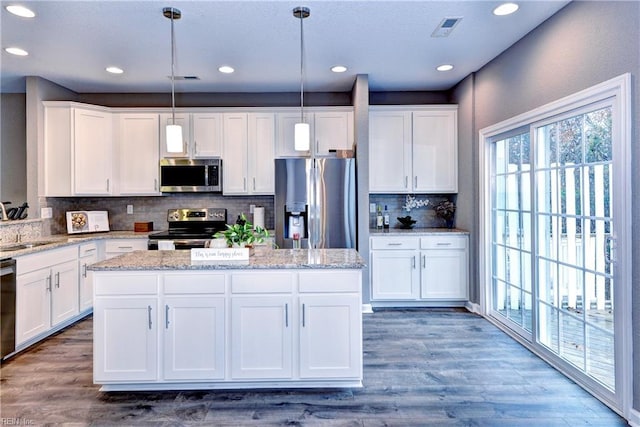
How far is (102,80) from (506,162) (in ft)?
15.3

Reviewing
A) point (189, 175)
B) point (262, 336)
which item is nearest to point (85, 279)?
point (189, 175)

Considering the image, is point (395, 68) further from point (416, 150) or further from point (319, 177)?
point (319, 177)

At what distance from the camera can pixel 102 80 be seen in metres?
4.43

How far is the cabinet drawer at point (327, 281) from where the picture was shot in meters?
2.48

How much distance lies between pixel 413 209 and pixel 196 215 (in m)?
2.92

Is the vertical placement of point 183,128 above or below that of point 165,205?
above

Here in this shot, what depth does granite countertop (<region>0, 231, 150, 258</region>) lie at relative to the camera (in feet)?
10.5

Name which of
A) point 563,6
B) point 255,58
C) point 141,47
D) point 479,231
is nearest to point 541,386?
point 479,231

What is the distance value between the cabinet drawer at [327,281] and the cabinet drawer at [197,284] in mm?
547

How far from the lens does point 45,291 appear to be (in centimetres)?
348

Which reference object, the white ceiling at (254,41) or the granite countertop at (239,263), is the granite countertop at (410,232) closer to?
the granite countertop at (239,263)

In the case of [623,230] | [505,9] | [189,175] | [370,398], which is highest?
[505,9]

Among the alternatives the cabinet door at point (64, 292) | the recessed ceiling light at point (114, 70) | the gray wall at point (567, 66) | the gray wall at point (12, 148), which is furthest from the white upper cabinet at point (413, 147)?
the gray wall at point (12, 148)

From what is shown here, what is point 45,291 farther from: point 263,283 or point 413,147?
point 413,147
